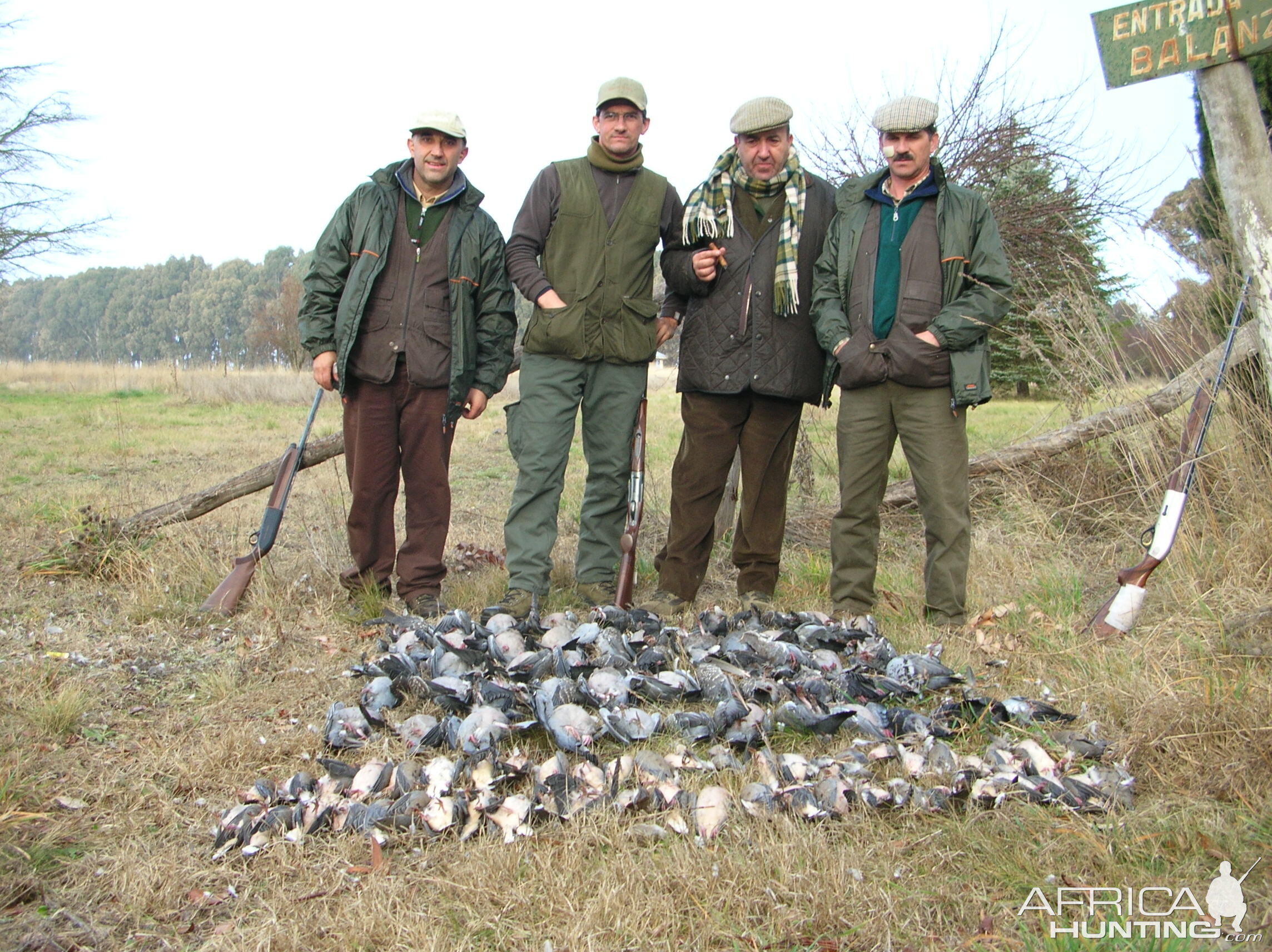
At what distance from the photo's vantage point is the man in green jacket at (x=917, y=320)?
14.0ft

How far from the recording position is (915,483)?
454 cm

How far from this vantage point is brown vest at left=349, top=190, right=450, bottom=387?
4.62 metres

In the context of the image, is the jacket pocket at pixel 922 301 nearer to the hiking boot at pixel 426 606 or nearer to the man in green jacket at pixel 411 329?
the man in green jacket at pixel 411 329

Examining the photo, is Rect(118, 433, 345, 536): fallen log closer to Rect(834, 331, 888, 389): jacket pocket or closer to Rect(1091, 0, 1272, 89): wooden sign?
Rect(834, 331, 888, 389): jacket pocket

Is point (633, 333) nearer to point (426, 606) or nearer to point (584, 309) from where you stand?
point (584, 309)

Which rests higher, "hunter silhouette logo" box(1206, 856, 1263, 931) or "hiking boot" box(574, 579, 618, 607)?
"hiking boot" box(574, 579, 618, 607)

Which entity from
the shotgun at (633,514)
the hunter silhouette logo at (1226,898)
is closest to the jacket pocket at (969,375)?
the shotgun at (633,514)

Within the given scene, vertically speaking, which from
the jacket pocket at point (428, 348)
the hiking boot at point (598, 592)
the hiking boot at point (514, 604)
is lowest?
the hiking boot at point (598, 592)

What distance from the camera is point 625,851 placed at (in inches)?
97.5

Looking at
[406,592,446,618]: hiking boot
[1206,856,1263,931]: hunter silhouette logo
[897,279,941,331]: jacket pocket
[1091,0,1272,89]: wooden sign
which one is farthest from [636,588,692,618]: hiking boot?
[1091,0,1272,89]: wooden sign

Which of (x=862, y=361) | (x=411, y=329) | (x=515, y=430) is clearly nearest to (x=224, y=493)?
(x=411, y=329)

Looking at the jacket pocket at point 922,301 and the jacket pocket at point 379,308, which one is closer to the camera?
the jacket pocket at point 922,301

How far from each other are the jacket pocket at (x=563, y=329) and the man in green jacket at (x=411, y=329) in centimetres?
39

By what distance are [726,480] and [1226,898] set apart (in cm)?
305
